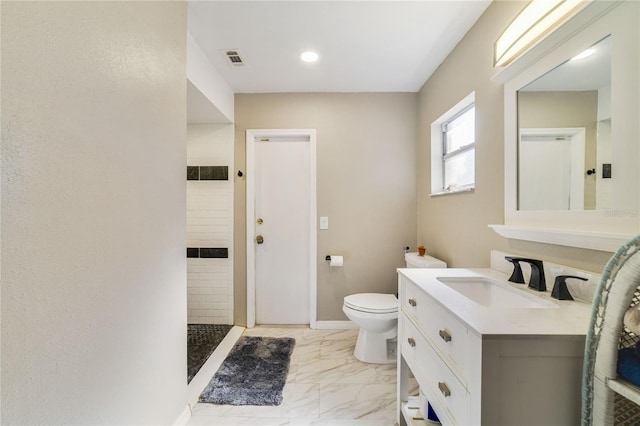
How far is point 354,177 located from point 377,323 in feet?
4.43

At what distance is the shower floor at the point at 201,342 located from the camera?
6.45 ft

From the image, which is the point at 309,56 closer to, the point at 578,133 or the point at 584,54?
the point at 584,54

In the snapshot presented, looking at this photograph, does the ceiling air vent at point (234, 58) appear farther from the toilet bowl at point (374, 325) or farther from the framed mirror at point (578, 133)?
the toilet bowl at point (374, 325)

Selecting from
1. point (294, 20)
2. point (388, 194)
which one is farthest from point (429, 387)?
point (294, 20)

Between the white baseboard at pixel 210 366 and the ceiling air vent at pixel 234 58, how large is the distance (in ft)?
7.63

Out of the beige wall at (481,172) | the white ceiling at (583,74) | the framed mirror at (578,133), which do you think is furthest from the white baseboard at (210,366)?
the white ceiling at (583,74)

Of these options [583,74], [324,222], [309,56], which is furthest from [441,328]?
[309,56]

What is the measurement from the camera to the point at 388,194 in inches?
103

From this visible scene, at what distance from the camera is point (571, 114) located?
1000 mm

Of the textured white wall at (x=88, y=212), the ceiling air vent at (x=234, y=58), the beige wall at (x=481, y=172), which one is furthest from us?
the ceiling air vent at (x=234, y=58)

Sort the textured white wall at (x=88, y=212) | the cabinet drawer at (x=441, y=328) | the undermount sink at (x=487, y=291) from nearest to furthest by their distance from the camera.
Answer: the textured white wall at (x=88, y=212)
the cabinet drawer at (x=441, y=328)
the undermount sink at (x=487, y=291)

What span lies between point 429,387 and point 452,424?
0.56ft

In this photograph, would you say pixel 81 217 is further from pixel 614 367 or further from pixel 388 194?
pixel 388 194

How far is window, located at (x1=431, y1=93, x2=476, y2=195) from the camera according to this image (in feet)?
6.11
